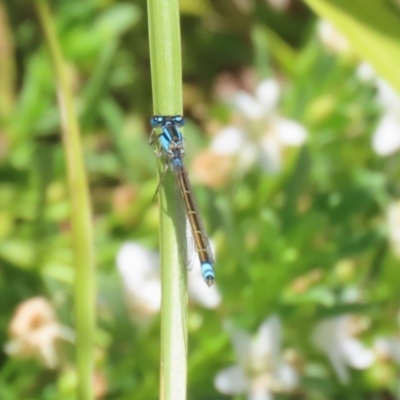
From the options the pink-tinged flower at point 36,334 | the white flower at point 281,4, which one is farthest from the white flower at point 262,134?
the white flower at point 281,4

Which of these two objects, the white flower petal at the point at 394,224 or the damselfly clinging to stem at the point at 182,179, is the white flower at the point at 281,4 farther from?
the damselfly clinging to stem at the point at 182,179

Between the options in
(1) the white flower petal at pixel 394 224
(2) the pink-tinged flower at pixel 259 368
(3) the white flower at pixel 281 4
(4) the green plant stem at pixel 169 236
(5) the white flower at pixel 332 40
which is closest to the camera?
(4) the green plant stem at pixel 169 236

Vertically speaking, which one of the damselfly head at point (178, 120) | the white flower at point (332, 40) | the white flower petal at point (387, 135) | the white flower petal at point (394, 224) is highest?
the white flower at point (332, 40)

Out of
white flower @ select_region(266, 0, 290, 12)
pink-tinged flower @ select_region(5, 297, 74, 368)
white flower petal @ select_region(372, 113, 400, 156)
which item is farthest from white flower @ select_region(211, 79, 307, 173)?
white flower @ select_region(266, 0, 290, 12)

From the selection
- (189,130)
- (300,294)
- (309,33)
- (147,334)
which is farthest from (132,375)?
(309,33)

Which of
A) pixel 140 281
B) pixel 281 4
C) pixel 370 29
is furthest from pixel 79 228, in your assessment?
pixel 281 4

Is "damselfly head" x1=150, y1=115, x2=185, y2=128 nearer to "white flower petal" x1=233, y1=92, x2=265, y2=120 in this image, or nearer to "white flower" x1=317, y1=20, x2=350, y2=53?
"white flower petal" x1=233, y1=92, x2=265, y2=120
